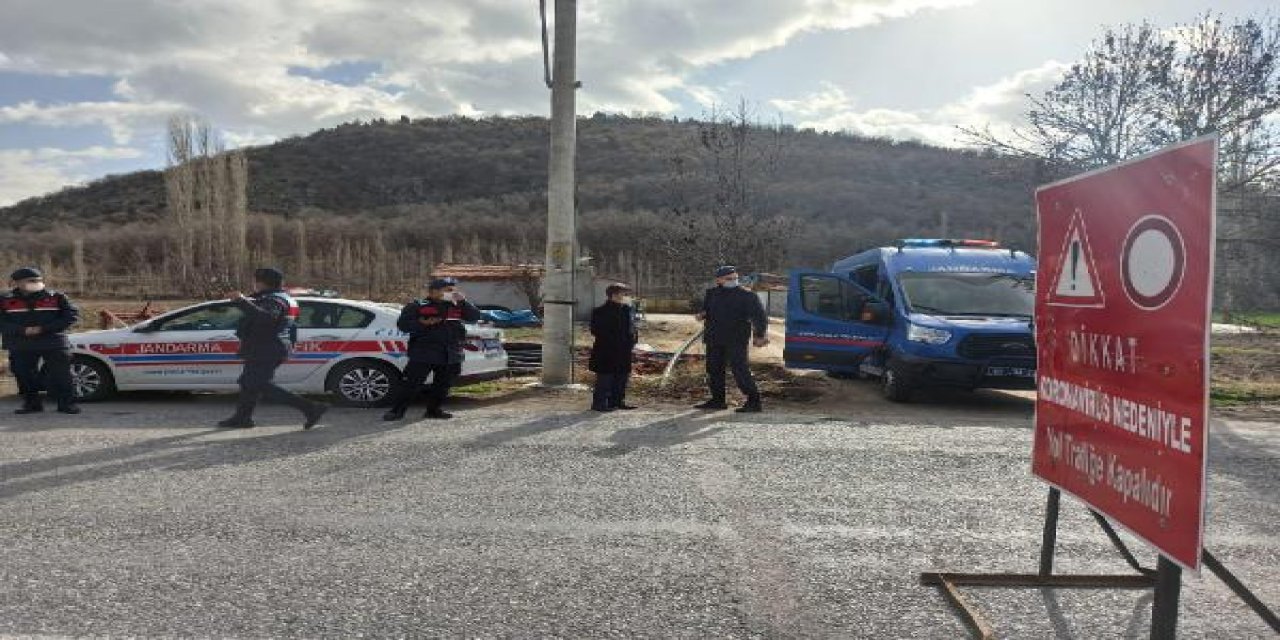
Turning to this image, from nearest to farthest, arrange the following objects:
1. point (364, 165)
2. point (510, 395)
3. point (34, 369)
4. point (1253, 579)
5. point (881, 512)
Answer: point (1253, 579) → point (881, 512) → point (34, 369) → point (510, 395) → point (364, 165)

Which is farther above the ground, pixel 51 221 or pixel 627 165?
pixel 627 165

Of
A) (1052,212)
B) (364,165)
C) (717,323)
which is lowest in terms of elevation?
(717,323)

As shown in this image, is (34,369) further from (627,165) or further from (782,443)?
(627,165)

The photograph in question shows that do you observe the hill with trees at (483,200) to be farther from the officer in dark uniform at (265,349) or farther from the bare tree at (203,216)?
the officer in dark uniform at (265,349)

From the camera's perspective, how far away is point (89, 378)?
1005 cm

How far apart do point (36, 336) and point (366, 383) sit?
131 inches

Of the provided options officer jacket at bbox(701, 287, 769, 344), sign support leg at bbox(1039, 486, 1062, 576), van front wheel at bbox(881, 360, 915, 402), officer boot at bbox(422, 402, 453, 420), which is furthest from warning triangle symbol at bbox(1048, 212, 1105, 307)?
van front wheel at bbox(881, 360, 915, 402)

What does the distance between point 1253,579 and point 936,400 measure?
22.9 feet

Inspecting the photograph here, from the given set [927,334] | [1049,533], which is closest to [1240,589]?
[1049,533]

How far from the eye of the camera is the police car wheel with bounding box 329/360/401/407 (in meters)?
9.89

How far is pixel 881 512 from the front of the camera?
5.35 meters

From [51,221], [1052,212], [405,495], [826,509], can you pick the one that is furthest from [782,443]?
[51,221]

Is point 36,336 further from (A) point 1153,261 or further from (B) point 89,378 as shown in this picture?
(A) point 1153,261

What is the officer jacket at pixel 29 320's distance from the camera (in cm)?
905
